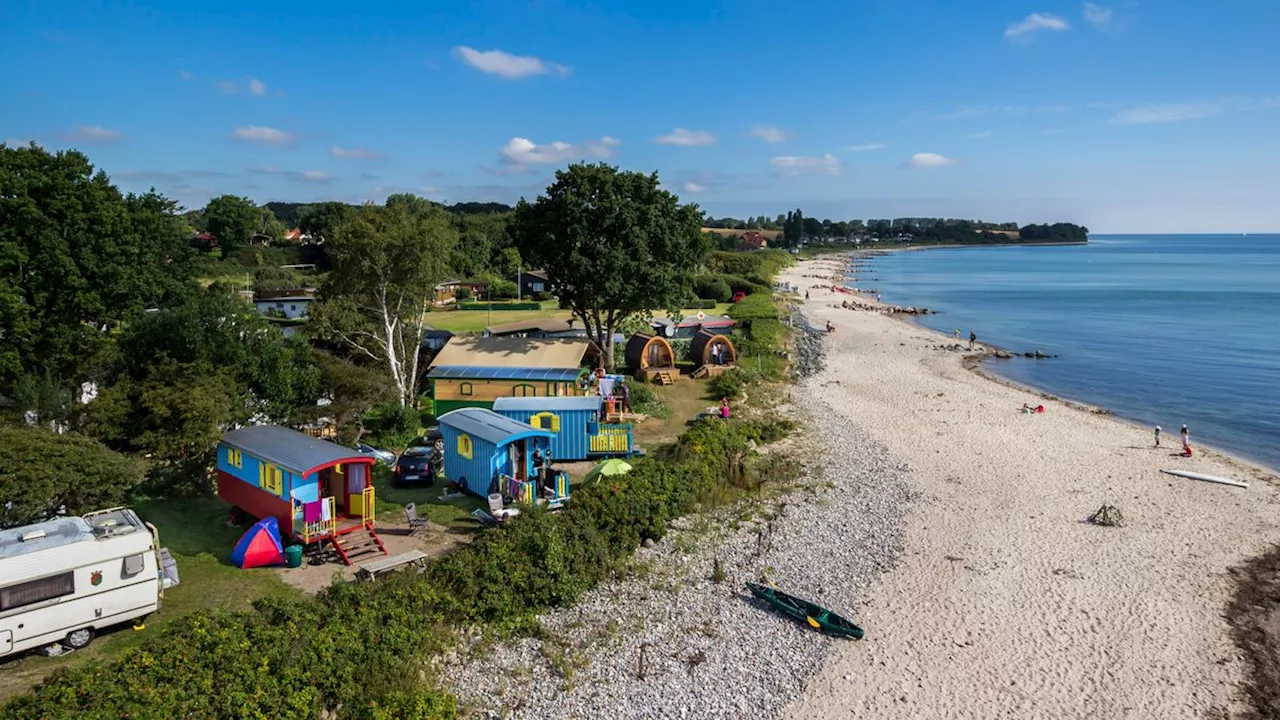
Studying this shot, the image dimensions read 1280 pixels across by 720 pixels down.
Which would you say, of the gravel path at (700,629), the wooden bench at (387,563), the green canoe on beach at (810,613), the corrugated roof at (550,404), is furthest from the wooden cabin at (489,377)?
the green canoe on beach at (810,613)

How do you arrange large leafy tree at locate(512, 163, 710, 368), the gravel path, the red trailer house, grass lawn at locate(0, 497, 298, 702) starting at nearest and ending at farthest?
grass lawn at locate(0, 497, 298, 702) < the gravel path < the red trailer house < large leafy tree at locate(512, 163, 710, 368)

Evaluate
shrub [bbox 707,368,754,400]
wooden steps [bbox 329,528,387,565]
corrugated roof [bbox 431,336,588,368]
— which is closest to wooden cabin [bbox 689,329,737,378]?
shrub [bbox 707,368,754,400]

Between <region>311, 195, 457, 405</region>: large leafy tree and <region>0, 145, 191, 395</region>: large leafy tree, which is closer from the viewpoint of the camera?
<region>0, 145, 191, 395</region>: large leafy tree

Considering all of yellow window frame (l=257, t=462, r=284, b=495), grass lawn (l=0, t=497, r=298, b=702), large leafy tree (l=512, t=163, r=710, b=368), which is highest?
large leafy tree (l=512, t=163, r=710, b=368)

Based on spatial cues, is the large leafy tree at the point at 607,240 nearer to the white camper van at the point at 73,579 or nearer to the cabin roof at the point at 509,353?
the cabin roof at the point at 509,353

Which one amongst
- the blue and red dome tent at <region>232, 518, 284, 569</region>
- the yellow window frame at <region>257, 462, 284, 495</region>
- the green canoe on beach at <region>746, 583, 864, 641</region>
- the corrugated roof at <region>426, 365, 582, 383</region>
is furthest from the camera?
the corrugated roof at <region>426, 365, 582, 383</region>

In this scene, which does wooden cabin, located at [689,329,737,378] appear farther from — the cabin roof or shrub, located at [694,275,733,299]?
shrub, located at [694,275,733,299]

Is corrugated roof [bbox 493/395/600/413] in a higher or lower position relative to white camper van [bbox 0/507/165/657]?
higher
